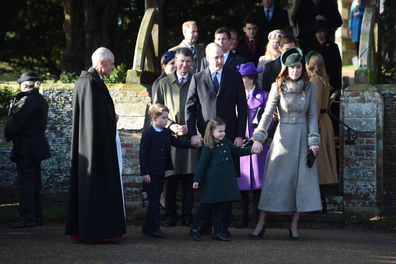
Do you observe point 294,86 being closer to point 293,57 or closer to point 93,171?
point 293,57

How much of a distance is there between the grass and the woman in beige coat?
3425mm

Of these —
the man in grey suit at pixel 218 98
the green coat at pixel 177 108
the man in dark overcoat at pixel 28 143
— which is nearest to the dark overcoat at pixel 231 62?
the green coat at pixel 177 108

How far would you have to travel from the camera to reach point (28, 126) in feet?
23.3

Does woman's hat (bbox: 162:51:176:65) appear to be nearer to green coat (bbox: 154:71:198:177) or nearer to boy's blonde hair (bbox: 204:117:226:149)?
green coat (bbox: 154:71:198:177)

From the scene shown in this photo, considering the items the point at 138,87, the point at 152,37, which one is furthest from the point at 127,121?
the point at 152,37

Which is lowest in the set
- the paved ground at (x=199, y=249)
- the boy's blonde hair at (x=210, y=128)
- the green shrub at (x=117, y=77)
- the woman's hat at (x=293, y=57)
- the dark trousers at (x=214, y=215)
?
the paved ground at (x=199, y=249)

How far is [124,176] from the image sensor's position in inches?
307

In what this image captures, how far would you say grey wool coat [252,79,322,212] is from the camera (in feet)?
18.6

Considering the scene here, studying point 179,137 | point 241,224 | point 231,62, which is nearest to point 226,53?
point 231,62

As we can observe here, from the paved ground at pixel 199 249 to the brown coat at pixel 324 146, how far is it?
2.63 feet

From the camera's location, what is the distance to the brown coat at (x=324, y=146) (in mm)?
6691

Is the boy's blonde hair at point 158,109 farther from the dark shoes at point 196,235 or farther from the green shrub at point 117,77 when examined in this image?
the green shrub at point 117,77

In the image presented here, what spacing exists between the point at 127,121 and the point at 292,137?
110 inches

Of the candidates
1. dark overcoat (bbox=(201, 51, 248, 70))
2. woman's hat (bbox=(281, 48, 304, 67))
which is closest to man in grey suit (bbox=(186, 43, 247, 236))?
woman's hat (bbox=(281, 48, 304, 67))
